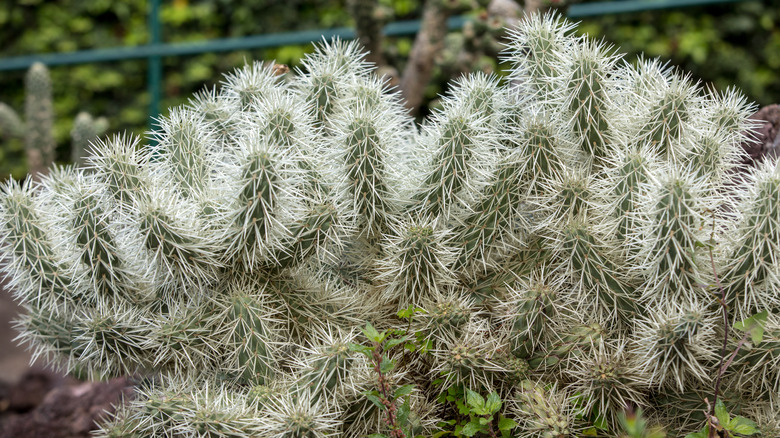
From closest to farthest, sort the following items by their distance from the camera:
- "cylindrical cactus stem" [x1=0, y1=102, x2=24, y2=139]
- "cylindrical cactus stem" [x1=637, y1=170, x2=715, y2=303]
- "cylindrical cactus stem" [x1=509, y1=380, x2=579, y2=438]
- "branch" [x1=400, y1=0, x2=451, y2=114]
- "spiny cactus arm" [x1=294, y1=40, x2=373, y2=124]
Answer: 1. "cylindrical cactus stem" [x1=637, y1=170, x2=715, y2=303]
2. "cylindrical cactus stem" [x1=509, y1=380, x2=579, y2=438]
3. "spiny cactus arm" [x1=294, y1=40, x2=373, y2=124]
4. "branch" [x1=400, y1=0, x2=451, y2=114]
5. "cylindrical cactus stem" [x1=0, y1=102, x2=24, y2=139]

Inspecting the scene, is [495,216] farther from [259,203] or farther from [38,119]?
[38,119]

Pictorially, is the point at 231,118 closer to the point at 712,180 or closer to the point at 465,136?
the point at 465,136

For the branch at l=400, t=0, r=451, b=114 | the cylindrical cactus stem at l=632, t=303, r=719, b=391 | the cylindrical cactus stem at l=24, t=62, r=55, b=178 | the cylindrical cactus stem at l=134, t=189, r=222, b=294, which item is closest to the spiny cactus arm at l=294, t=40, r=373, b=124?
the cylindrical cactus stem at l=134, t=189, r=222, b=294

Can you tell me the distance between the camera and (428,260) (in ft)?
6.57

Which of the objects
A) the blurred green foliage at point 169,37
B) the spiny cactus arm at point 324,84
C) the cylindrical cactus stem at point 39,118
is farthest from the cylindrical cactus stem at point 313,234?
the blurred green foliage at point 169,37

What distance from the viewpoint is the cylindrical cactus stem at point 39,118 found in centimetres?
484

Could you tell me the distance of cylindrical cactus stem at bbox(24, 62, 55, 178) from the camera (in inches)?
191

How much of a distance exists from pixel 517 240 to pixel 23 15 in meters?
6.46

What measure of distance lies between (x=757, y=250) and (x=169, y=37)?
6248mm

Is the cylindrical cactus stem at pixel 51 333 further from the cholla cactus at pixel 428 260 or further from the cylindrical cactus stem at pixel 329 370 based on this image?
the cylindrical cactus stem at pixel 329 370

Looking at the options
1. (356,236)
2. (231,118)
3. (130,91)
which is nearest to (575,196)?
(356,236)

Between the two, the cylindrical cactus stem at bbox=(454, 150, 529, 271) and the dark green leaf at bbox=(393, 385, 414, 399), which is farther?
the cylindrical cactus stem at bbox=(454, 150, 529, 271)

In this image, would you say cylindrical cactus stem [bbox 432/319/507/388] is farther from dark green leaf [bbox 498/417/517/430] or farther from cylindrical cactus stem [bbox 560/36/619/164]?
cylindrical cactus stem [bbox 560/36/619/164]

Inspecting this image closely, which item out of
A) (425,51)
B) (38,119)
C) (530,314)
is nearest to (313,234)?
(530,314)
